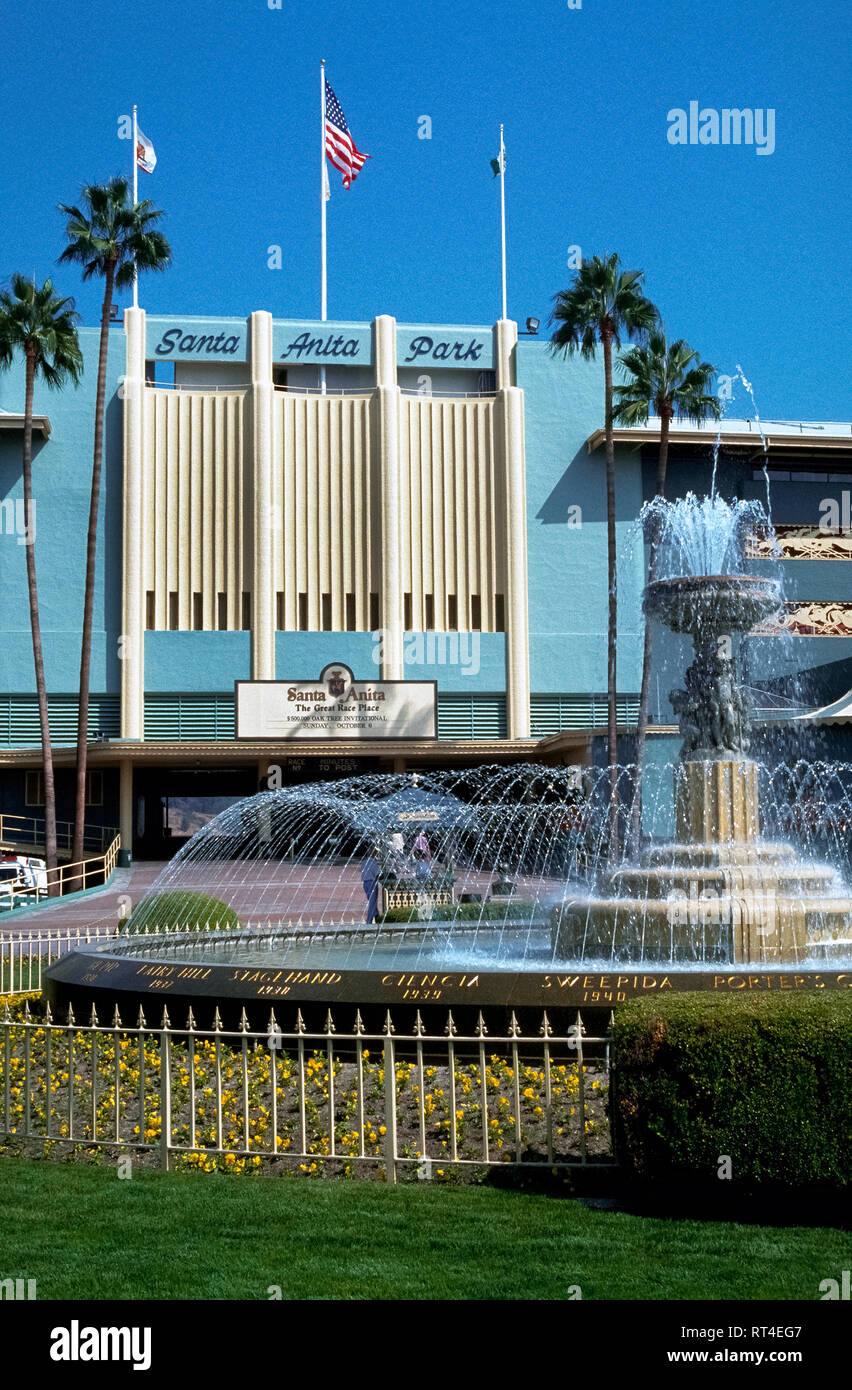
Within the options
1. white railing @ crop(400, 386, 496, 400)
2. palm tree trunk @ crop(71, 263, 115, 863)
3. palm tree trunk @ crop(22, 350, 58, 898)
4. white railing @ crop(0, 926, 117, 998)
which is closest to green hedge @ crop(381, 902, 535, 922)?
white railing @ crop(0, 926, 117, 998)

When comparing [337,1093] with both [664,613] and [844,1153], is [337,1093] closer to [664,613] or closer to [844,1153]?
[844,1153]

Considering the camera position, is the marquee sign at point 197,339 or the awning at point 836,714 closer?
the awning at point 836,714

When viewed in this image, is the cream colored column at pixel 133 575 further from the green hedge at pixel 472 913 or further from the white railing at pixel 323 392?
the green hedge at pixel 472 913

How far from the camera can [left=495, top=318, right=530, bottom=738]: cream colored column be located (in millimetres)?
A: 47031

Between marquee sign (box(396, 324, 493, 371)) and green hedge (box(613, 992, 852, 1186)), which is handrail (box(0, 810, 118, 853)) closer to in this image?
marquee sign (box(396, 324, 493, 371))

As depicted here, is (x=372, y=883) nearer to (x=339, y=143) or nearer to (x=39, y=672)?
(x=39, y=672)

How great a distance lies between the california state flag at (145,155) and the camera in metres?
46.4

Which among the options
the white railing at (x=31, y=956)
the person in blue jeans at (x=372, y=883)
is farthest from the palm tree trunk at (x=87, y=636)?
the person in blue jeans at (x=372, y=883)

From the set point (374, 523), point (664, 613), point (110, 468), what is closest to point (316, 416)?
point (374, 523)

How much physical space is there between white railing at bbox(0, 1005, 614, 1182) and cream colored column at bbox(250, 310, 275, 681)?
34743mm

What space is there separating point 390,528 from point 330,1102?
130ft

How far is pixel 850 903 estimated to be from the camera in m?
12.6

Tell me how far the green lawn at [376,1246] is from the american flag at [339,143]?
46215 mm

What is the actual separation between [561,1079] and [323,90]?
46.3 metres
